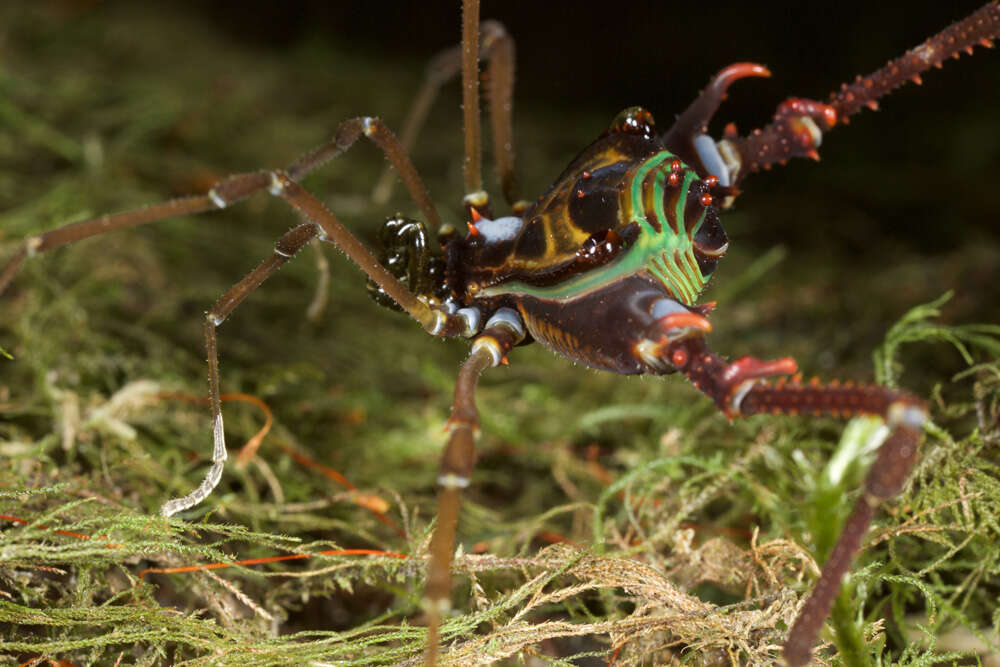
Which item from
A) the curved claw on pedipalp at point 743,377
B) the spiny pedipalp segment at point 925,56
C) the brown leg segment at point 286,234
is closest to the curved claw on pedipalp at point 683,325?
the curved claw on pedipalp at point 743,377

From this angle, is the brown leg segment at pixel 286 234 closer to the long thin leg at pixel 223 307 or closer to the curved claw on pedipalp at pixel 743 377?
the long thin leg at pixel 223 307

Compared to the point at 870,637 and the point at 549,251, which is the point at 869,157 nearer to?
the point at 549,251

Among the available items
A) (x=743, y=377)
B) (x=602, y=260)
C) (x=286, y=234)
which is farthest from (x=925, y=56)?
(x=286, y=234)

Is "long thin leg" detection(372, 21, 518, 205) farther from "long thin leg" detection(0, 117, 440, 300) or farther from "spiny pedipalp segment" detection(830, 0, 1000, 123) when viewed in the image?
"spiny pedipalp segment" detection(830, 0, 1000, 123)

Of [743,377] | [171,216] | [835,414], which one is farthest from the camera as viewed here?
[171,216]

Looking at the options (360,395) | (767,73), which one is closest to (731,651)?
(767,73)

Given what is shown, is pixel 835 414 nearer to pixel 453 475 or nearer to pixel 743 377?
pixel 743 377

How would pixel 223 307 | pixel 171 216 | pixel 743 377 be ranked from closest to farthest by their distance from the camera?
pixel 743 377 < pixel 171 216 < pixel 223 307

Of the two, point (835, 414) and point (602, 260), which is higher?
point (602, 260)
